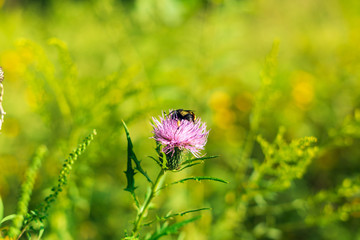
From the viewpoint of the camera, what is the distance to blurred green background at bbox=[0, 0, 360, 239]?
5.78ft

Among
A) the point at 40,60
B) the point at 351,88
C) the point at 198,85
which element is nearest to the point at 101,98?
the point at 40,60

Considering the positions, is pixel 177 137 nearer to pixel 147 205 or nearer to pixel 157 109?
pixel 147 205

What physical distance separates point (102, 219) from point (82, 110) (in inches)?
36.7

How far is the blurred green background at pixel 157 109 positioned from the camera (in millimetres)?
1761

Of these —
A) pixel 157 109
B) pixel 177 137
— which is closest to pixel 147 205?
pixel 177 137

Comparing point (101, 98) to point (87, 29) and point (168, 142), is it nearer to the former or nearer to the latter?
point (168, 142)

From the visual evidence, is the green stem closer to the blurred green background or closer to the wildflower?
the wildflower

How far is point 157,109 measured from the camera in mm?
2041

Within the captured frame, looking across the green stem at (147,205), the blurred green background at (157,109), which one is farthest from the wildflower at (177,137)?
the blurred green background at (157,109)

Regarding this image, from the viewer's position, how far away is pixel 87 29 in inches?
200

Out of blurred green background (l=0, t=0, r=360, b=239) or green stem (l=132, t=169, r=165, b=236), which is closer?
green stem (l=132, t=169, r=165, b=236)

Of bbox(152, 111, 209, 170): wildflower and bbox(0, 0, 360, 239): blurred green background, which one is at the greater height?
bbox(0, 0, 360, 239): blurred green background

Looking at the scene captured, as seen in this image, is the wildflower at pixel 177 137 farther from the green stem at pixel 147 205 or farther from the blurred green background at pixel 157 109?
the blurred green background at pixel 157 109

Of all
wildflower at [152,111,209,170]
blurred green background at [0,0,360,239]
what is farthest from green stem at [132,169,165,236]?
blurred green background at [0,0,360,239]
